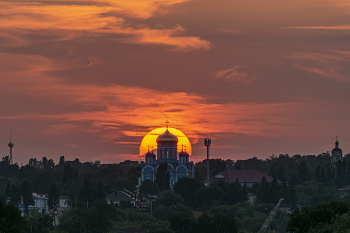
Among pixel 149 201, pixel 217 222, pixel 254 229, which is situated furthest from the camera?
pixel 149 201

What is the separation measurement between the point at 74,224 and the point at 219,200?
156 feet

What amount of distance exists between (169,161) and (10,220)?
126581 mm

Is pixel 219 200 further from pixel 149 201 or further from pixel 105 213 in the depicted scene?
pixel 105 213

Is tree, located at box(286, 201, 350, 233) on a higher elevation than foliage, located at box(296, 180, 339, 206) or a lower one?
lower

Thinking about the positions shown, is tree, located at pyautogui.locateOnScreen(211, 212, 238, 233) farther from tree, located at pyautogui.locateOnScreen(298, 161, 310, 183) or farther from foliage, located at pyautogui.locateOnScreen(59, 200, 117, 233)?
tree, located at pyautogui.locateOnScreen(298, 161, 310, 183)

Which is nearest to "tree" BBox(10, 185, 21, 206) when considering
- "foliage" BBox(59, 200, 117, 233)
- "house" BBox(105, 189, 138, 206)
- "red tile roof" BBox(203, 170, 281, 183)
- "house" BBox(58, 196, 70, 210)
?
"house" BBox(105, 189, 138, 206)

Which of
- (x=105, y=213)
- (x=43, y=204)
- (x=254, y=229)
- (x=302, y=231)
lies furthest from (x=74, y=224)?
(x=43, y=204)

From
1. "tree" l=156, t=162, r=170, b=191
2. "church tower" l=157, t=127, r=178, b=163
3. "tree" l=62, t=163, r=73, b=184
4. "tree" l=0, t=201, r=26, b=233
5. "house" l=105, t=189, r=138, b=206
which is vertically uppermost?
"church tower" l=157, t=127, r=178, b=163

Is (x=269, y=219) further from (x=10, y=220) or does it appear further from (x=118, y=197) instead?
(x=10, y=220)

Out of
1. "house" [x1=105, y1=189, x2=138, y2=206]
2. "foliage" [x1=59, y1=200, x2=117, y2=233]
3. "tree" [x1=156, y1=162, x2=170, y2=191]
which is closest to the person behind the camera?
"foliage" [x1=59, y1=200, x2=117, y2=233]

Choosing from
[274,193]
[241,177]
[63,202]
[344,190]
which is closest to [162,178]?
[63,202]

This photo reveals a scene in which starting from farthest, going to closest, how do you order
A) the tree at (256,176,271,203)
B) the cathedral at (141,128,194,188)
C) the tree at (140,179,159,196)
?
1. the cathedral at (141,128,194,188)
2. the tree at (140,179,159,196)
3. the tree at (256,176,271,203)

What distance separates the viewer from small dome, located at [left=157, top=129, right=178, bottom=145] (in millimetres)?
193875

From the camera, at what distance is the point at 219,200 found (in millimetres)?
148875
